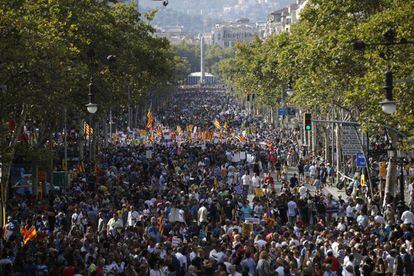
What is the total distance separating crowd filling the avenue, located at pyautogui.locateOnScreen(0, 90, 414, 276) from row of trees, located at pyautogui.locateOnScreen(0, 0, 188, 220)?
2.88 m

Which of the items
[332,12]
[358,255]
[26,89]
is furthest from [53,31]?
[358,255]

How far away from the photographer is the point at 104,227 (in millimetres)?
29203

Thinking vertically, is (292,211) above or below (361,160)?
Answer: below

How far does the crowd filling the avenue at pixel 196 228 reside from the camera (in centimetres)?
2142

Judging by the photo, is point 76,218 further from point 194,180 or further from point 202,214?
point 194,180

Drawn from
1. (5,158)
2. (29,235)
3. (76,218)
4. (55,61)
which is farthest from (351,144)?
(29,235)

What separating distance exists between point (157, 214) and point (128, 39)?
89.3 feet

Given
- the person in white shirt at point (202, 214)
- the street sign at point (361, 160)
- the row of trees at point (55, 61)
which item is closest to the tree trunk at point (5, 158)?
the row of trees at point (55, 61)

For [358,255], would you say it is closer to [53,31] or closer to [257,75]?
[53,31]

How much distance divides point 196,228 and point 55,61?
7712 mm

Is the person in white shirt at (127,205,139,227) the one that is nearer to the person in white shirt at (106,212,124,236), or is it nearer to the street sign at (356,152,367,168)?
the person in white shirt at (106,212,124,236)

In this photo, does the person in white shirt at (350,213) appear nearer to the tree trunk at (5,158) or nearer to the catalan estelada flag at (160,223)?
the catalan estelada flag at (160,223)

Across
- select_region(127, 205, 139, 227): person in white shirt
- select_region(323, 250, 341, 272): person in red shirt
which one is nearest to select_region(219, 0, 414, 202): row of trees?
select_region(323, 250, 341, 272): person in red shirt

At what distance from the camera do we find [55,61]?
3275 cm
